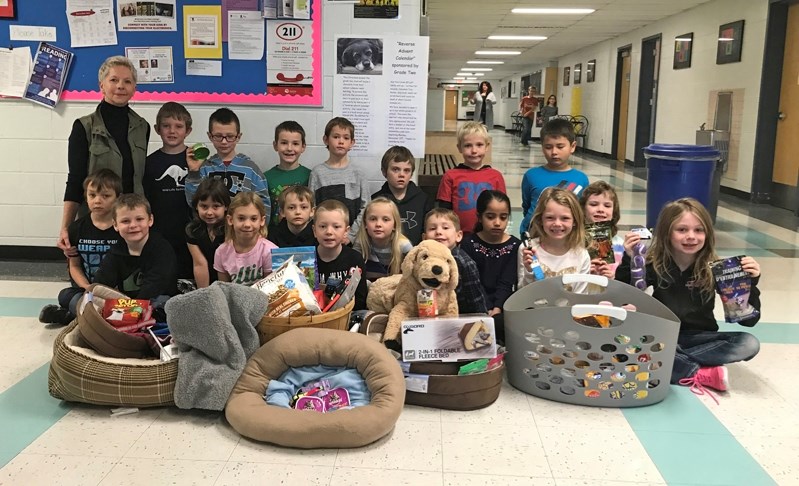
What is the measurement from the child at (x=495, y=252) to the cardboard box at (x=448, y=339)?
55cm

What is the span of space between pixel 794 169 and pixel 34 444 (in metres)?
7.89

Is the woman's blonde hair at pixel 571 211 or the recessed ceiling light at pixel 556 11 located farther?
the recessed ceiling light at pixel 556 11

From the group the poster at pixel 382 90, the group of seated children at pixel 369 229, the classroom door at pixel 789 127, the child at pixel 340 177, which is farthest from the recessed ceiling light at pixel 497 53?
the child at pixel 340 177

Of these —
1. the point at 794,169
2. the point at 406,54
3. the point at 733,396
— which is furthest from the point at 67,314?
the point at 794,169

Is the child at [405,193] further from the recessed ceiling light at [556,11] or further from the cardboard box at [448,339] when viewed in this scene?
the recessed ceiling light at [556,11]

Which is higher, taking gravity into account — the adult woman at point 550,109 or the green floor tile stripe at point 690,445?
the adult woman at point 550,109

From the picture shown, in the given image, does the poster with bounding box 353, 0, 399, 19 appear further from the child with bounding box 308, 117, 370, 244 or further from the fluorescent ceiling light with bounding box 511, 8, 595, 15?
the fluorescent ceiling light with bounding box 511, 8, 595, 15

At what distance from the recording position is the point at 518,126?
2523 centimetres

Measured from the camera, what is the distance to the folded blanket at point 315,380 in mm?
2436

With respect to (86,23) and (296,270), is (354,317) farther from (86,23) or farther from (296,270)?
(86,23)

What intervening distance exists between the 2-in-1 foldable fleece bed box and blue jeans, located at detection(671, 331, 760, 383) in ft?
6.82

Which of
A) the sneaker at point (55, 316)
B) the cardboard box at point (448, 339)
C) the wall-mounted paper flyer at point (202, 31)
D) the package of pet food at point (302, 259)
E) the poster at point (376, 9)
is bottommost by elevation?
the sneaker at point (55, 316)

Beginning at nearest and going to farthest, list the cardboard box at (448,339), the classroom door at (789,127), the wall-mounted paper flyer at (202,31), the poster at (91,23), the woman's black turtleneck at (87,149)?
the cardboard box at (448,339)
the woman's black turtleneck at (87,149)
the wall-mounted paper flyer at (202,31)
the poster at (91,23)
the classroom door at (789,127)

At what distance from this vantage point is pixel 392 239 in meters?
3.24
